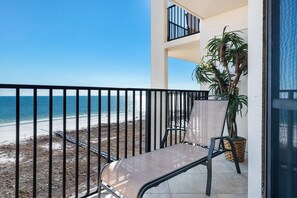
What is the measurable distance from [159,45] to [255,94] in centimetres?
476

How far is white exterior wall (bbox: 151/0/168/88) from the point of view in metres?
5.72

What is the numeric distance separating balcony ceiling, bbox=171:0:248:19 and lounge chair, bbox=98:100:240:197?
2.03 meters

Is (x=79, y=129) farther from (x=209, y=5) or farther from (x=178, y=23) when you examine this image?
(x=178, y=23)

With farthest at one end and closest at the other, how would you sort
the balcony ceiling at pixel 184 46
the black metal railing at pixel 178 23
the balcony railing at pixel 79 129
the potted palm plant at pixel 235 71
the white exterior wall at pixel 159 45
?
1. the black metal railing at pixel 178 23
2. the white exterior wall at pixel 159 45
3. the balcony ceiling at pixel 184 46
4. the potted palm plant at pixel 235 71
5. the balcony railing at pixel 79 129

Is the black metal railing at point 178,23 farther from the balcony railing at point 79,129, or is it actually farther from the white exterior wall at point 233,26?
the balcony railing at point 79,129

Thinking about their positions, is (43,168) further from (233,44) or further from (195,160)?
(233,44)

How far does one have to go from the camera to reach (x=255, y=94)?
1.33m

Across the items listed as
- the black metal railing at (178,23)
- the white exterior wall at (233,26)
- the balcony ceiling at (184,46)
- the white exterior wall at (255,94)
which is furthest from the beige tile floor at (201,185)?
the black metal railing at (178,23)

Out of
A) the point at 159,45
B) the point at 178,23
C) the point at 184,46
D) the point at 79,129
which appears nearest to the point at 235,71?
the point at 184,46

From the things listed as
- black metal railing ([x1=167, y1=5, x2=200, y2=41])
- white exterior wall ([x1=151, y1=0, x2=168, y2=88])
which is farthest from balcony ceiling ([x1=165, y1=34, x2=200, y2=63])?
black metal railing ([x1=167, y1=5, x2=200, y2=41])

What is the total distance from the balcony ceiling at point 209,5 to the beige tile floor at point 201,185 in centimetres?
280

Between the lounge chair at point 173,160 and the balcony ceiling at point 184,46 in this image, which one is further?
the balcony ceiling at point 184,46

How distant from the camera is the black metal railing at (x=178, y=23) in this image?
232 inches

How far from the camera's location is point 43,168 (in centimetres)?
465
